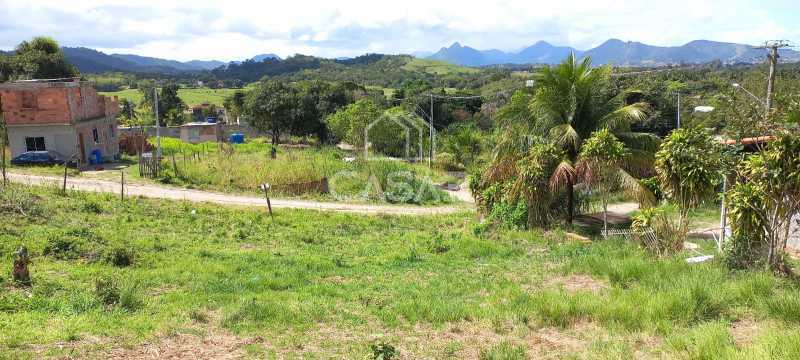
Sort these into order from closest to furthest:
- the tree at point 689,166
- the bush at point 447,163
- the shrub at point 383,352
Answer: the shrub at point 383,352
the tree at point 689,166
the bush at point 447,163

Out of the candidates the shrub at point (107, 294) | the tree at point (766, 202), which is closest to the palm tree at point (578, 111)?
the tree at point (766, 202)

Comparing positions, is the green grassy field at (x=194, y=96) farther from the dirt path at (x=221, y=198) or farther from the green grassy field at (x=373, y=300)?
the green grassy field at (x=373, y=300)

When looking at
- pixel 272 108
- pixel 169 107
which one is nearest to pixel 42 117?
pixel 272 108

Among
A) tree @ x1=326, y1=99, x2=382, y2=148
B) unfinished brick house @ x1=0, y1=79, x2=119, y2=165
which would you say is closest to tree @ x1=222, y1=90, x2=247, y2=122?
tree @ x1=326, y1=99, x2=382, y2=148

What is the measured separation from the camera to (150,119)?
212 ft

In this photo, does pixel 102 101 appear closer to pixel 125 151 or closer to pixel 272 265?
pixel 125 151

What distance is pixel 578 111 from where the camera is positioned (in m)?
16.1

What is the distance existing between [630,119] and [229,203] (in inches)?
565

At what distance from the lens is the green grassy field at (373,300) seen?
6.66 metres

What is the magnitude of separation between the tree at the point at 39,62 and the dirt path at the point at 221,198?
86.3 feet

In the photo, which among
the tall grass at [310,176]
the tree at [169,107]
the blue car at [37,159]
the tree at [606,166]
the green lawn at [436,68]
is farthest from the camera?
the green lawn at [436,68]

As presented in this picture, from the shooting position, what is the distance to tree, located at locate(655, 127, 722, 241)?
10.6m

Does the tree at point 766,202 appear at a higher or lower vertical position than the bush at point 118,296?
higher

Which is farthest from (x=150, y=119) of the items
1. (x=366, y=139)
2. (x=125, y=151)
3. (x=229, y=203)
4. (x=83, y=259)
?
A: (x=83, y=259)
